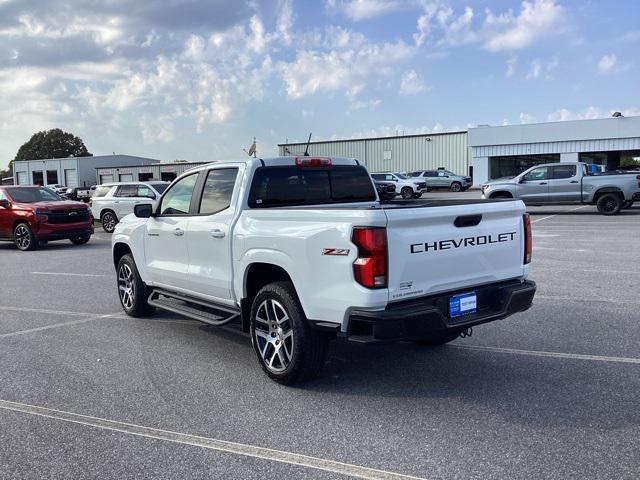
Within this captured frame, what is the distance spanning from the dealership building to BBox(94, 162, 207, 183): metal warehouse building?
1430 cm

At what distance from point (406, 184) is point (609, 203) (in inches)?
694

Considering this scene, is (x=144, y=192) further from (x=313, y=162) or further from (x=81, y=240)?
(x=313, y=162)

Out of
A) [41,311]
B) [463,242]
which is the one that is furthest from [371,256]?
[41,311]

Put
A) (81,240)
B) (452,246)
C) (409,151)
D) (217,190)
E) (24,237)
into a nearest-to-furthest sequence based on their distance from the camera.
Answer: (452,246) < (217,190) < (24,237) < (81,240) < (409,151)

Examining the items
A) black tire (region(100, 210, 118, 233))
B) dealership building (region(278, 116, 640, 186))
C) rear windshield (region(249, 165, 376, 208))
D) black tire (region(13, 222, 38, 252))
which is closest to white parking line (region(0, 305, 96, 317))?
rear windshield (region(249, 165, 376, 208))

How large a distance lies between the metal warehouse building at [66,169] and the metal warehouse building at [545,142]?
1984 inches

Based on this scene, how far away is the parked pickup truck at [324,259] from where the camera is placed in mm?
4039

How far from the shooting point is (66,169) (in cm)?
7900

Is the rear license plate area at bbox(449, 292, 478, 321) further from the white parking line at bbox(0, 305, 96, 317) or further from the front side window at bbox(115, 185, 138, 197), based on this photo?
the front side window at bbox(115, 185, 138, 197)

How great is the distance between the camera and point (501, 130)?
45344 millimetres

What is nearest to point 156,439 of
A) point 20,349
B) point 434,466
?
point 434,466

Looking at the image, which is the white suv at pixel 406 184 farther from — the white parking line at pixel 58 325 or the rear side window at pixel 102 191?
the white parking line at pixel 58 325

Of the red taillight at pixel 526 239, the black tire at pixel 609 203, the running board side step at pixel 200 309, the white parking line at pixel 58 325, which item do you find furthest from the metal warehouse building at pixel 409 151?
the red taillight at pixel 526 239

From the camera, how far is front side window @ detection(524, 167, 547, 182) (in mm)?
21188
